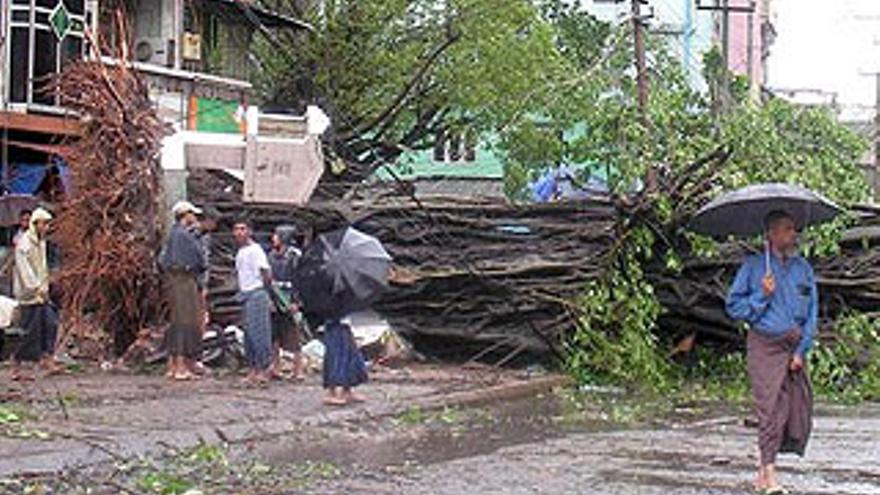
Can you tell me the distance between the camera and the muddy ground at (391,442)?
10656mm

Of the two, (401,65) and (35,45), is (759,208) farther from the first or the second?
(401,65)

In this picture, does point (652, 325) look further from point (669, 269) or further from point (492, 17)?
point (492, 17)

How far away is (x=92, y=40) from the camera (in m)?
20.4

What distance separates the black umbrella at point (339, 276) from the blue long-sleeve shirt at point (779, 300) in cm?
487

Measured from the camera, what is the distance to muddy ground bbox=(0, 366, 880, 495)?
1066cm

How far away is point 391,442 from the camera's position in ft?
43.9

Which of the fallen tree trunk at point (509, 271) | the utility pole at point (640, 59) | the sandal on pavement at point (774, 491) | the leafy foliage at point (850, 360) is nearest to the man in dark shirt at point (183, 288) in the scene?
the fallen tree trunk at point (509, 271)

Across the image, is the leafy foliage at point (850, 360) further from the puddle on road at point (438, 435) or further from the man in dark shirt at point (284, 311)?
the man in dark shirt at point (284, 311)

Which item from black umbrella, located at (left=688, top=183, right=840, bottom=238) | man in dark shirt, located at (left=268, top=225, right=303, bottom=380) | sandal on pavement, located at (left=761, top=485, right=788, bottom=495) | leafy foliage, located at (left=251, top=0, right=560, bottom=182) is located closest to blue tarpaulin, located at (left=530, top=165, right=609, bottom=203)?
man in dark shirt, located at (left=268, top=225, right=303, bottom=380)

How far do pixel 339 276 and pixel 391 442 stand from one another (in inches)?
73.8

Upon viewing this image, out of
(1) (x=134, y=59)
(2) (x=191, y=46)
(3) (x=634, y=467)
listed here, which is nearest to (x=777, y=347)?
(3) (x=634, y=467)

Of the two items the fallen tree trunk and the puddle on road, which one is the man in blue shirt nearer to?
the puddle on road

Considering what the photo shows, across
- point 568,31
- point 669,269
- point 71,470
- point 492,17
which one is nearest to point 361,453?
point 71,470

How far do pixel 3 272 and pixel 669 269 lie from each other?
8.75 metres
